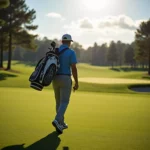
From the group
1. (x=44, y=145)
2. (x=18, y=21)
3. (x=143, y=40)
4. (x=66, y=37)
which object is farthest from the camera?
(x=143, y=40)

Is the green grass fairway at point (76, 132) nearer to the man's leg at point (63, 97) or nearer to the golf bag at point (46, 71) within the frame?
the man's leg at point (63, 97)

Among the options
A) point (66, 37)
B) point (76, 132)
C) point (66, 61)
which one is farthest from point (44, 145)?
point (66, 37)

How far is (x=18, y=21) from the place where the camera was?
4012 centimetres

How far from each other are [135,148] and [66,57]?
7.93 feet

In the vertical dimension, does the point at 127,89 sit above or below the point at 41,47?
below

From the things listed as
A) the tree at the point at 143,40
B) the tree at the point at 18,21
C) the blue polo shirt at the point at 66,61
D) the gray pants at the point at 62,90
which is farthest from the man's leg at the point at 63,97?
the tree at the point at 143,40

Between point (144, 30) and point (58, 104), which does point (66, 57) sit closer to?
point (58, 104)

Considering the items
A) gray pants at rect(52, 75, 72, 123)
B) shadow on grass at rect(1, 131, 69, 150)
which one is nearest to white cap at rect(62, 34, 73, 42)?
gray pants at rect(52, 75, 72, 123)

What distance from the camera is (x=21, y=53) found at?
135 meters

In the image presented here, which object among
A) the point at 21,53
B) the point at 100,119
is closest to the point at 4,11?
the point at 100,119

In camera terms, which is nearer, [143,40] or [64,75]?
[64,75]

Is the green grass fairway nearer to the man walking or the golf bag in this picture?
the man walking

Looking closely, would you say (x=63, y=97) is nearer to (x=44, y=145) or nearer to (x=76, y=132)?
(x=76, y=132)

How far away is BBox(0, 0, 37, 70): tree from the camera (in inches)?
1555
